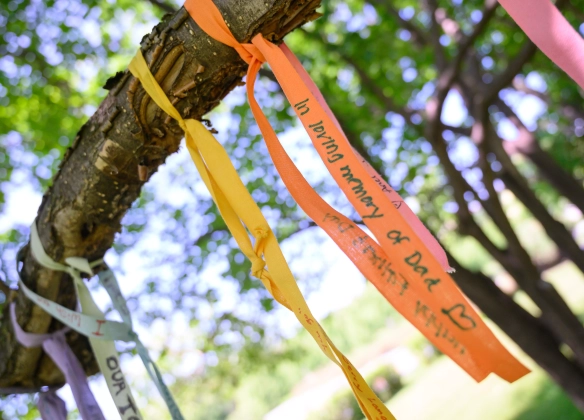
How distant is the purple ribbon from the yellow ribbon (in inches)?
41.0

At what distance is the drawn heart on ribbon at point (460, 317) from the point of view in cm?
78

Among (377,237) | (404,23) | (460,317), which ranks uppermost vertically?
(404,23)

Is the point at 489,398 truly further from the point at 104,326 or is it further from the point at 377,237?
the point at 377,237

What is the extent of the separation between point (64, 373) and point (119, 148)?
3.06ft

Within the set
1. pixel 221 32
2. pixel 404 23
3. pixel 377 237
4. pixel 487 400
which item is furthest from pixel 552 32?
pixel 487 400

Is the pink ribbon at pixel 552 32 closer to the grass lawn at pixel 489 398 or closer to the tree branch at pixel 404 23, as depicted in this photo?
the tree branch at pixel 404 23

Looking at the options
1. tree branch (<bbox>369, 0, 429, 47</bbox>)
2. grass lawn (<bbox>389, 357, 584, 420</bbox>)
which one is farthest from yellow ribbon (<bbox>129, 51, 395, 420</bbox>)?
grass lawn (<bbox>389, 357, 584, 420</bbox>)

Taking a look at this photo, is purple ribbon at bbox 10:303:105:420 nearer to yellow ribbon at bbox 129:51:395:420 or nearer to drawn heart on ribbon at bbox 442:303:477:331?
yellow ribbon at bbox 129:51:395:420

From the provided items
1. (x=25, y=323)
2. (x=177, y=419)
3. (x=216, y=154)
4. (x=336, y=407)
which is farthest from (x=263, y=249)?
(x=336, y=407)

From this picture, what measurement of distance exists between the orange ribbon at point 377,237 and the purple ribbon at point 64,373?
4.06 feet

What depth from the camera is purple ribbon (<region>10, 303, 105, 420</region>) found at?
185cm

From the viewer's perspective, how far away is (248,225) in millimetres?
1179

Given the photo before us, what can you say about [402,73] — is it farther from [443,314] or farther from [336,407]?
[336,407]

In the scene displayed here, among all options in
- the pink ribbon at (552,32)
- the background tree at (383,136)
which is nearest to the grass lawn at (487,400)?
the background tree at (383,136)
